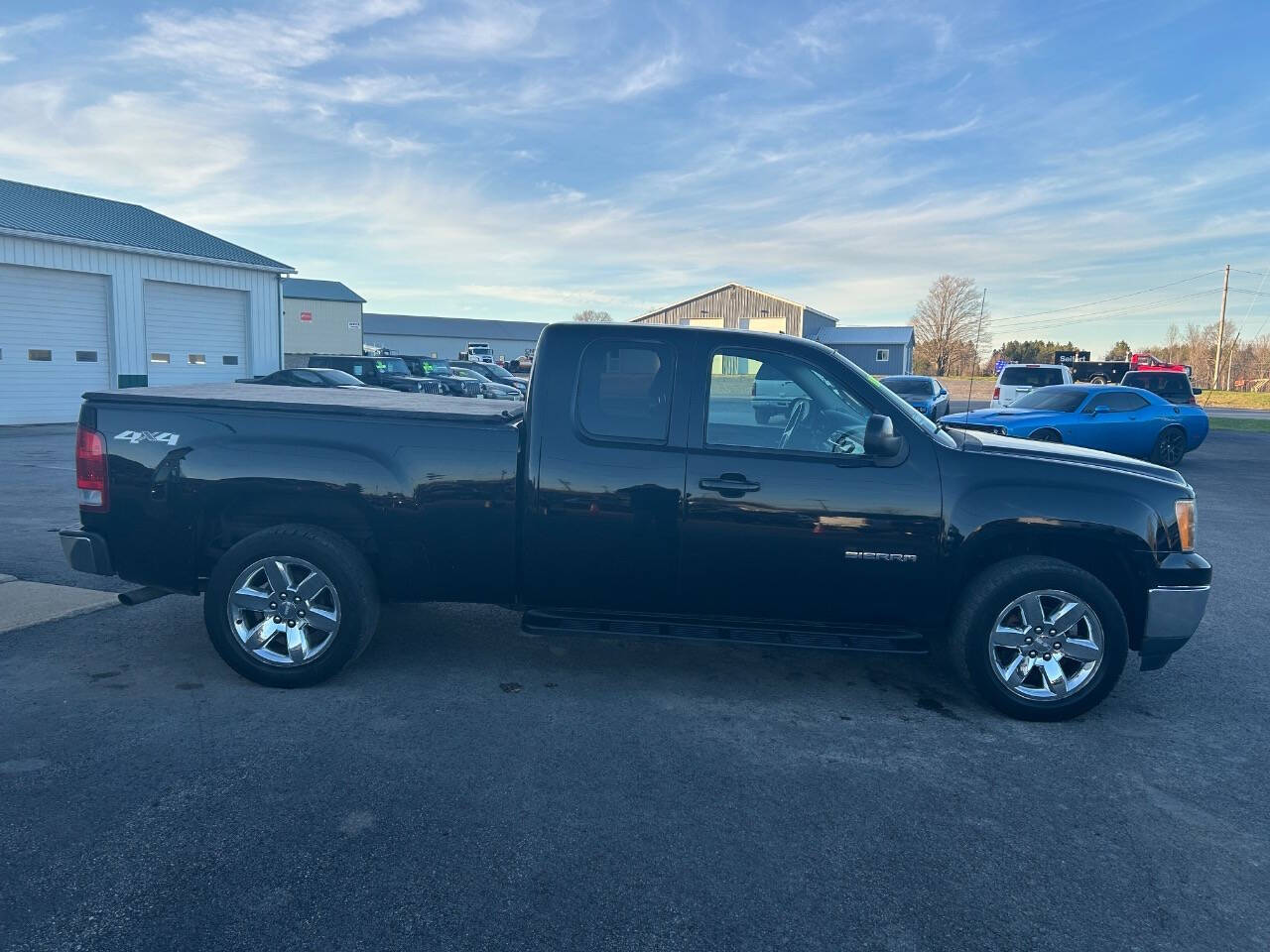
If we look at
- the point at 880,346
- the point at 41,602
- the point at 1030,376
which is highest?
the point at 880,346

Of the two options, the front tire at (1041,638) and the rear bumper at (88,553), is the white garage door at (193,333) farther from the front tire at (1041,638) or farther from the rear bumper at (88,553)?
the front tire at (1041,638)

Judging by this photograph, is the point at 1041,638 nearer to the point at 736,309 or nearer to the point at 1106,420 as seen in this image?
the point at 1106,420

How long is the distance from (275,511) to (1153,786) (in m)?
4.40

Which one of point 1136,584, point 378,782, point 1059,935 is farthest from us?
point 1136,584

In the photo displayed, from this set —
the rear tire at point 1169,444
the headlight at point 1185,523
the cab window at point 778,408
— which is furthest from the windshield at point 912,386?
the cab window at point 778,408

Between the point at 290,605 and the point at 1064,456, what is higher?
the point at 1064,456

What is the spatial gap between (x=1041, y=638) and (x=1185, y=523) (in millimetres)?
978

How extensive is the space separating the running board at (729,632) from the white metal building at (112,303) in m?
20.5

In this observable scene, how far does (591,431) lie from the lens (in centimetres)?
435

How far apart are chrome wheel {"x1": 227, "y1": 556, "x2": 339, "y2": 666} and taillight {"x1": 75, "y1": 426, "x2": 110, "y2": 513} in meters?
0.88

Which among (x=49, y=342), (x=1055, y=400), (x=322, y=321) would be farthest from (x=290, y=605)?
(x=322, y=321)

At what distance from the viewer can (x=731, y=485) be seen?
4219 mm

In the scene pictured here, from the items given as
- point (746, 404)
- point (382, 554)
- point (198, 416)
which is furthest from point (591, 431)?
point (198, 416)

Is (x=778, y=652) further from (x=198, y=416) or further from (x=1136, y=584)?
(x=198, y=416)
